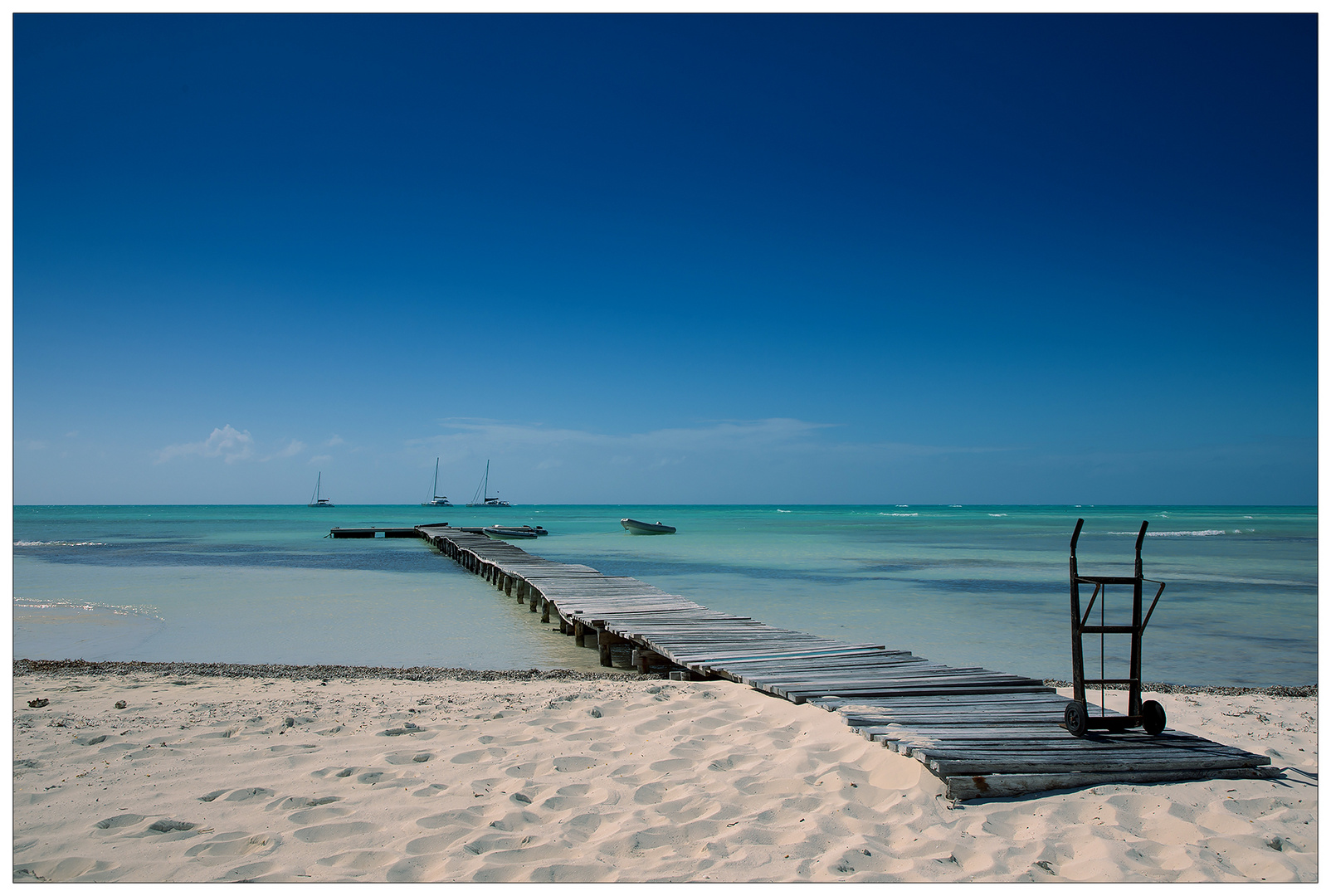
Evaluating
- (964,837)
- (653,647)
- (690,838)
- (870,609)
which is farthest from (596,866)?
(870,609)

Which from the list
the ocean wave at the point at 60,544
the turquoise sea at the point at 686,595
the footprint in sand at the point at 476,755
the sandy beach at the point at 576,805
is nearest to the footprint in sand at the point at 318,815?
the sandy beach at the point at 576,805

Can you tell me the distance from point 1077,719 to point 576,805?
117 inches

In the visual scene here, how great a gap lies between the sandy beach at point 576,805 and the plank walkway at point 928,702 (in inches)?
4.7

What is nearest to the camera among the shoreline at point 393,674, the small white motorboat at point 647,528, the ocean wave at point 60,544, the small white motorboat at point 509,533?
the shoreline at point 393,674

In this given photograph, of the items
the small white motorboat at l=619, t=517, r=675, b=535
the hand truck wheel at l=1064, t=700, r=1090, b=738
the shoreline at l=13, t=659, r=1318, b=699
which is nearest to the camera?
the hand truck wheel at l=1064, t=700, r=1090, b=738

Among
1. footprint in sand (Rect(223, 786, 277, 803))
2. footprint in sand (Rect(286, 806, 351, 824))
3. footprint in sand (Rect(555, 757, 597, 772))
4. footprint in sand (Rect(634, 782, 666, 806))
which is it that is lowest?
footprint in sand (Rect(555, 757, 597, 772))

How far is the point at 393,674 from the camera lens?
8.50 m

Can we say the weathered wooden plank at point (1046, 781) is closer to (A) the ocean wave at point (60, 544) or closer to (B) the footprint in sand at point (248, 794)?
(B) the footprint in sand at point (248, 794)

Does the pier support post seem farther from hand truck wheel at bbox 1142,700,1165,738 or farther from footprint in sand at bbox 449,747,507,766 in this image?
hand truck wheel at bbox 1142,700,1165,738

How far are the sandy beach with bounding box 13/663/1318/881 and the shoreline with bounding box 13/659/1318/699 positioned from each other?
5.79 ft

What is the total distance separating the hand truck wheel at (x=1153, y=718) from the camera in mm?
4766

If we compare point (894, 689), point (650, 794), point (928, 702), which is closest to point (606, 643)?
point (894, 689)

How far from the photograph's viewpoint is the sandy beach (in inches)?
137

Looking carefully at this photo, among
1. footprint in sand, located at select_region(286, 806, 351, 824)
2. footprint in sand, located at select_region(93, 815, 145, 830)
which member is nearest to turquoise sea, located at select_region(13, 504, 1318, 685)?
footprint in sand, located at select_region(286, 806, 351, 824)
